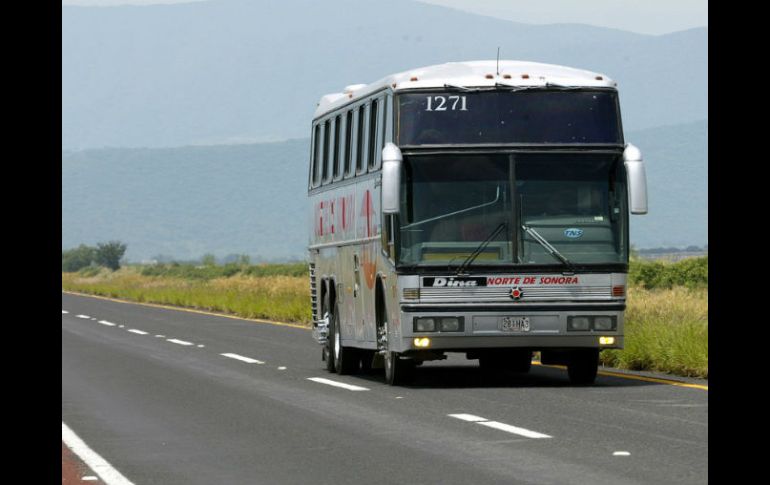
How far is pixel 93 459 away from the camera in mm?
12750

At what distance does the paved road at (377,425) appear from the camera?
Result: 1161cm

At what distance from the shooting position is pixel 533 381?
67.3ft

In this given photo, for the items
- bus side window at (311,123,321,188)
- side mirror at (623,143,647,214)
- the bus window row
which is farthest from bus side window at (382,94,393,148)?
bus side window at (311,123,321,188)

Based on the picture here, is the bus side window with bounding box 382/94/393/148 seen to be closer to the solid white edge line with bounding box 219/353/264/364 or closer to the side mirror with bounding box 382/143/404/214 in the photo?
the side mirror with bounding box 382/143/404/214

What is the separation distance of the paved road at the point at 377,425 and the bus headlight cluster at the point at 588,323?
0.64m

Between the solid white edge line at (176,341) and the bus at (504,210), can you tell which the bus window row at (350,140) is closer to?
the bus at (504,210)

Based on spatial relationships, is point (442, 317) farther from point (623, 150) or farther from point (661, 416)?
point (661, 416)

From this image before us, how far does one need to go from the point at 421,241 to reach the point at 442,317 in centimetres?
83

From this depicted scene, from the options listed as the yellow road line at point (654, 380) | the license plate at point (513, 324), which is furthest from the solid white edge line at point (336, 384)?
the yellow road line at point (654, 380)

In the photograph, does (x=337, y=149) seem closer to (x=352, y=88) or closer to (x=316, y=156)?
(x=352, y=88)

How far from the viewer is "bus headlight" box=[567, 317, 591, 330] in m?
19.0

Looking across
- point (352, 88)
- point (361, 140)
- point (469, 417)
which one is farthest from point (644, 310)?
point (469, 417)

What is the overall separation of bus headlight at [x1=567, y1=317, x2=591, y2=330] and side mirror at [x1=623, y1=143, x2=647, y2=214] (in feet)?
4.01
